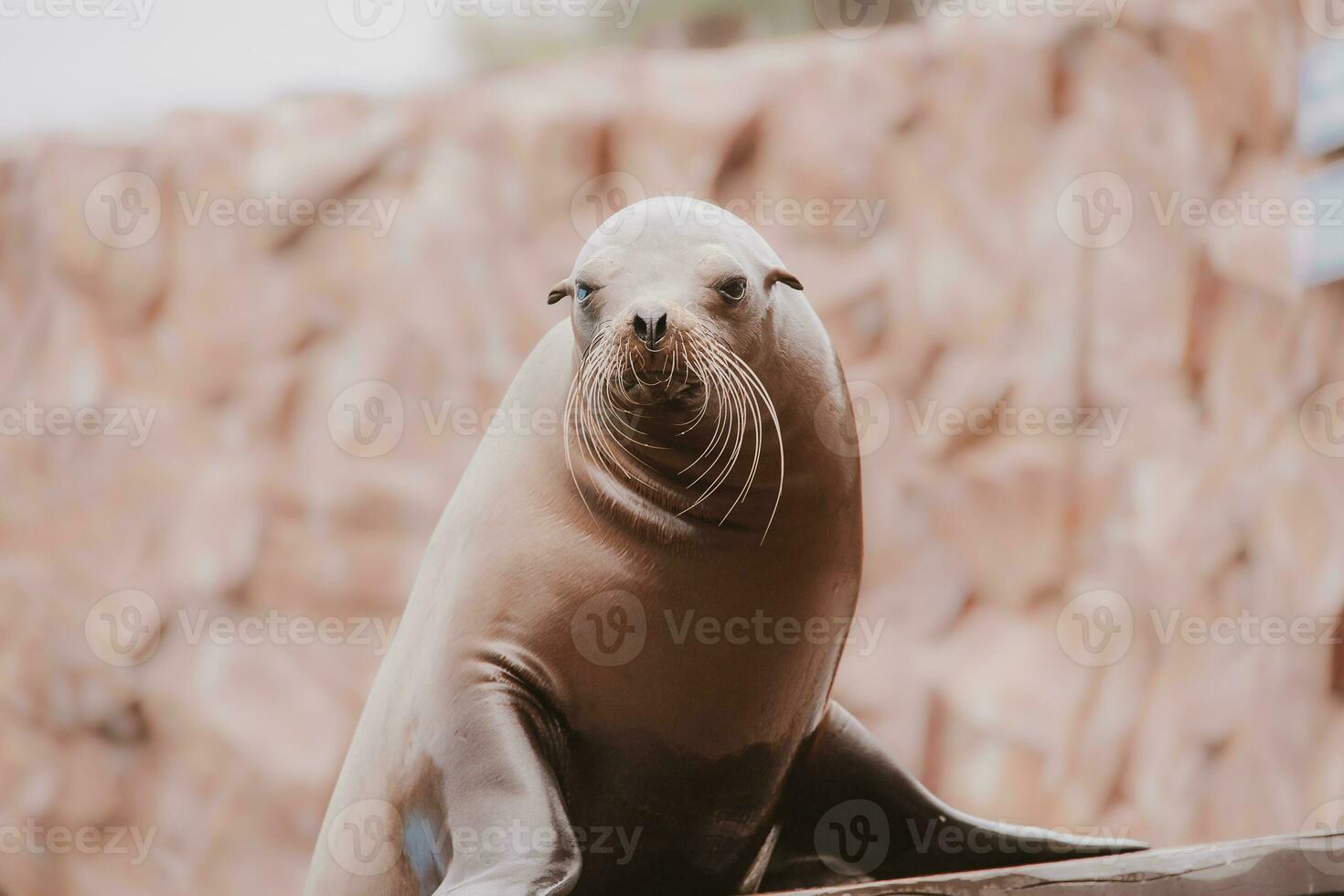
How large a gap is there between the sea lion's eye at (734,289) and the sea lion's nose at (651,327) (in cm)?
18

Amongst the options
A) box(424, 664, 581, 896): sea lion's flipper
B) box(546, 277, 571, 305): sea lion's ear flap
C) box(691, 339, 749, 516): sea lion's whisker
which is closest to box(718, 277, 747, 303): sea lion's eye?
box(691, 339, 749, 516): sea lion's whisker

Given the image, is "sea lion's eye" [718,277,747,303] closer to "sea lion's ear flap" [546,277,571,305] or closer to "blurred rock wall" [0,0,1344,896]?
"sea lion's ear flap" [546,277,571,305]

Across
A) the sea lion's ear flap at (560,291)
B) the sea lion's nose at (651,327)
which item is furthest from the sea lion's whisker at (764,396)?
the sea lion's ear flap at (560,291)

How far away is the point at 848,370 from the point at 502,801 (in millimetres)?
6274

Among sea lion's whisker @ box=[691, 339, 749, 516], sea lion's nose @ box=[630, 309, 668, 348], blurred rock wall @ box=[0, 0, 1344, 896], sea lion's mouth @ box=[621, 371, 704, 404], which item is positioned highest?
sea lion's nose @ box=[630, 309, 668, 348]

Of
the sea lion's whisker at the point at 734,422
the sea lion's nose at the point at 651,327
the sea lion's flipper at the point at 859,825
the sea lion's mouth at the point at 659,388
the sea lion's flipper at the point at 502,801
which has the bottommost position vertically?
the sea lion's flipper at the point at 859,825

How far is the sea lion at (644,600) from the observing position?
210 cm

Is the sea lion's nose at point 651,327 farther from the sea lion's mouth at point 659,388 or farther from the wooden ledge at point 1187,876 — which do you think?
the wooden ledge at point 1187,876

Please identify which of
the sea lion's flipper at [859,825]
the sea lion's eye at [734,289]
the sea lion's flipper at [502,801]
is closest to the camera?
the sea lion's flipper at [502,801]

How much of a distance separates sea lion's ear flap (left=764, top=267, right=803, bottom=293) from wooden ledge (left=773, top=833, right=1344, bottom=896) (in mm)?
956

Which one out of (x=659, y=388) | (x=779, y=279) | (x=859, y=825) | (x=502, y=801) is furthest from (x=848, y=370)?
(x=502, y=801)

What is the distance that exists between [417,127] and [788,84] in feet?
7.31

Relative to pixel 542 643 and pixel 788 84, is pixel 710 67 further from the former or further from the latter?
pixel 542 643

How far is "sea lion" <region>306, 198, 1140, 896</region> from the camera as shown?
82.8 inches
